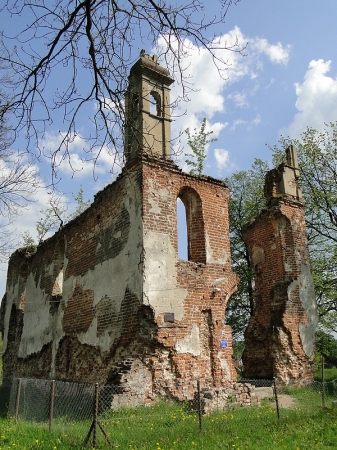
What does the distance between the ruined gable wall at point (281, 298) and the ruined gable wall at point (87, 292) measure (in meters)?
5.11

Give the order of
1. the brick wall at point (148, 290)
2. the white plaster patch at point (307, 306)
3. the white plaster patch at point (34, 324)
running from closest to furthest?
the brick wall at point (148, 290) < the white plaster patch at point (307, 306) < the white plaster patch at point (34, 324)

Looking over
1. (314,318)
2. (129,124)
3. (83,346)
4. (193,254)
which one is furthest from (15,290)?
(129,124)

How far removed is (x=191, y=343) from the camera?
30.3 feet

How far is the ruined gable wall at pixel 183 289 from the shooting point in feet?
29.0

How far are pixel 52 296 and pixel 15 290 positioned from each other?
5.29 metres

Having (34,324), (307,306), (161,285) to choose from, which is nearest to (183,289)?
(161,285)

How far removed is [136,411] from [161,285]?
8.51 ft

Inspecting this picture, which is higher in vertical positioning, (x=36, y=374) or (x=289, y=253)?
(x=289, y=253)

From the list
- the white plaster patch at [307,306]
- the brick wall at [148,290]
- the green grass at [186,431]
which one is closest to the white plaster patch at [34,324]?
the brick wall at [148,290]

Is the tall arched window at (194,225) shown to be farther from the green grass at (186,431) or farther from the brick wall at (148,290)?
the green grass at (186,431)

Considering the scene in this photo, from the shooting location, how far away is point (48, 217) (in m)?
26.4

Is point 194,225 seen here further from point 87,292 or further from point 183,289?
point 87,292

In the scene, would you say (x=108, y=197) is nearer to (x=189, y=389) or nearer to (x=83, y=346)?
(x=83, y=346)

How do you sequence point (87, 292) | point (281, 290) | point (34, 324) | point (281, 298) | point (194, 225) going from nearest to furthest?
1. point (194, 225)
2. point (87, 292)
3. point (281, 298)
4. point (281, 290)
5. point (34, 324)
